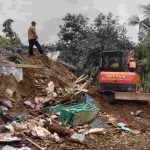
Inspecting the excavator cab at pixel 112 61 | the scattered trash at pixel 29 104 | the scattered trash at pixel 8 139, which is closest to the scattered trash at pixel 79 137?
the scattered trash at pixel 8 139

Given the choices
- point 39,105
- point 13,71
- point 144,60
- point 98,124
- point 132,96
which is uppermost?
point 144,60

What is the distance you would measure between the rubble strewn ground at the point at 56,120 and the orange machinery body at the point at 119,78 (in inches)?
26.3

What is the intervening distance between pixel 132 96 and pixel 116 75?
1.14 metres

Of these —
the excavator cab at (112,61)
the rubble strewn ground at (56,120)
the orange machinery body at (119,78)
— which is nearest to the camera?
the rubble strewn ground at (56,120)

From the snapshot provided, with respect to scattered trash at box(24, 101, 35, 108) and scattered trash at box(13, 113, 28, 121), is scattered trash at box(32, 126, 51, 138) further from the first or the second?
scattered trash at box(24, 101, 35, 108)

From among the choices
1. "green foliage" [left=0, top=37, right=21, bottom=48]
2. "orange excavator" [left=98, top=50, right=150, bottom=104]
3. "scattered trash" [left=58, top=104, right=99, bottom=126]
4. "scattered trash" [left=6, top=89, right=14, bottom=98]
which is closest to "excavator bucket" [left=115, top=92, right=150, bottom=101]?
"orange excavator" [left=98, top=50, right=150, bottom=104]

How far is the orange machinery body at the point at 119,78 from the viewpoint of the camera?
1752cm

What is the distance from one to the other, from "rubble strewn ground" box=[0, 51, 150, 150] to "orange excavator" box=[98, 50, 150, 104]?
397 millimetres

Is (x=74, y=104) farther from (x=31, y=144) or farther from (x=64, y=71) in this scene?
(x=64, y=71)

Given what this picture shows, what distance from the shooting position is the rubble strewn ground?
1161 centimetres

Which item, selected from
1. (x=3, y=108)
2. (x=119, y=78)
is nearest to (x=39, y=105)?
(x=3, y=108)

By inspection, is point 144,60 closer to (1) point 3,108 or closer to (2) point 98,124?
(2) point 98,124

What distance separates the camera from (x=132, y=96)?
55.5 feet

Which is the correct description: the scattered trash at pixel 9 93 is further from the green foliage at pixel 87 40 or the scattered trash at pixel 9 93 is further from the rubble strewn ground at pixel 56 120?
the green foliage at pixel 87 40
